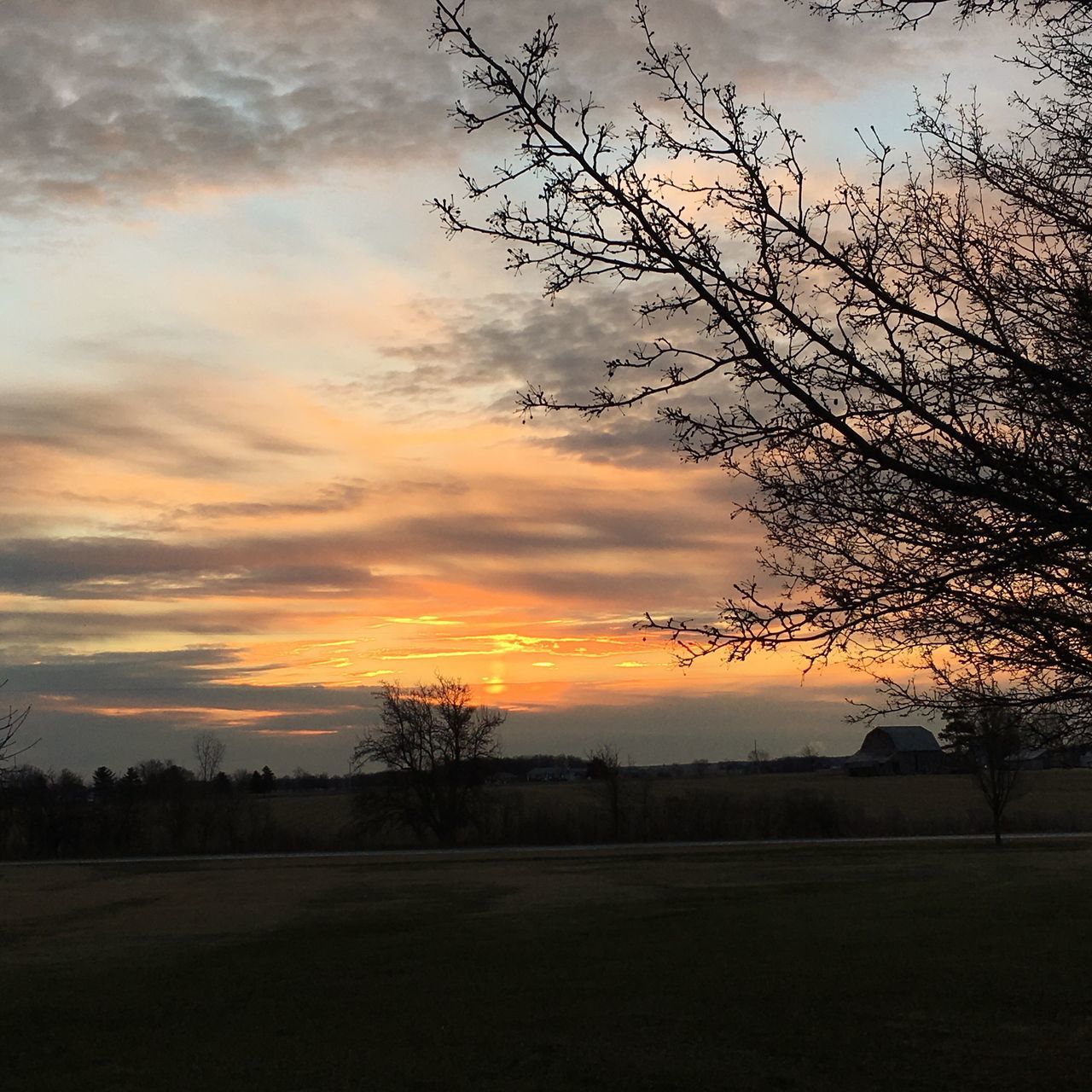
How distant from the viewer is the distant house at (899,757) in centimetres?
12600

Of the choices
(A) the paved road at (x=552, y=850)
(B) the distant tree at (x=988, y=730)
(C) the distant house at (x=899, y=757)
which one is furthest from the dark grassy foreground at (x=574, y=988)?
(C) the distant house at (x=899, y=757)

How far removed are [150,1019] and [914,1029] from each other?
8.86 meters

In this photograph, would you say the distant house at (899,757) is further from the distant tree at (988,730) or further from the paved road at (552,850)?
the distant tree at (988,730)

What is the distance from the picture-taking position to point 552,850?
52.7 m

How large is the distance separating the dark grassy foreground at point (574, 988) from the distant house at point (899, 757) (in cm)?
9896

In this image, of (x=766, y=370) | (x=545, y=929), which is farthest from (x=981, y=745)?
(x=545, y=929)

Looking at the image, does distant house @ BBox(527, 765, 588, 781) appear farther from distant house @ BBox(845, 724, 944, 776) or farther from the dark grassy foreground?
the dark grassy foreground

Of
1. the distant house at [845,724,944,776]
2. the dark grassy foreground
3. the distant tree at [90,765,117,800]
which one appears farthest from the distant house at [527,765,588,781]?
the dark grassy foreground

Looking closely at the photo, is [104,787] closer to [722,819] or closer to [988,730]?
[722,819]

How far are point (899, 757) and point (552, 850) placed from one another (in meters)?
83.2

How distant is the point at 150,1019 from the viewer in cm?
1456

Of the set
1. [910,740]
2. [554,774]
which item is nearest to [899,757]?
[910,740]

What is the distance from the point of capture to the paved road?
49.3 m

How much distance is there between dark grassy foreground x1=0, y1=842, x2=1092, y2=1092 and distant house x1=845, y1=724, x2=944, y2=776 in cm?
9896
